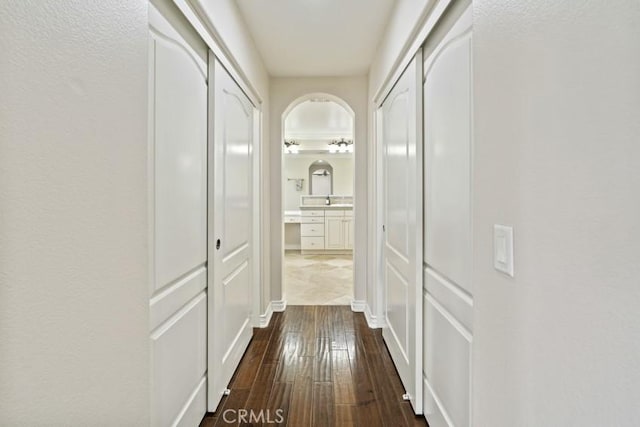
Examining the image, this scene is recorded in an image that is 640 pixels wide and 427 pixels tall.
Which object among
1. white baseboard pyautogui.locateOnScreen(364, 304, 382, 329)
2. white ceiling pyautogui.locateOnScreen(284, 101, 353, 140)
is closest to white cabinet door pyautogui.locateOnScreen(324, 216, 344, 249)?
white ceiling pyautogui.locateOnScreen(284, 101, 353, 140)

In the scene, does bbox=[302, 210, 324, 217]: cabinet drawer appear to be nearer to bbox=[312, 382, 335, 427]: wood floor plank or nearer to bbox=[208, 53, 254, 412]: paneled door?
bbox=[208, 53, 254, 412]: paneled door

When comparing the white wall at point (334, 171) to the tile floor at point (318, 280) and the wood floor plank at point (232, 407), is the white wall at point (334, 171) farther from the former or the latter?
the wood floor plank at point (232, 407)

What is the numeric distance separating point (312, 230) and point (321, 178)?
1.64 m

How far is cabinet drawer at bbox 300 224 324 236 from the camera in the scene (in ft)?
24.2

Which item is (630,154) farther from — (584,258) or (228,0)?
(228,0)

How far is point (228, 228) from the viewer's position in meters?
2.24

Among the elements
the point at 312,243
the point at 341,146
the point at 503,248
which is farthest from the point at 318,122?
the point at 503,248

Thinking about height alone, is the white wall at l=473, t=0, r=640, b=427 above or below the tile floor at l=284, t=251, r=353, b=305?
above

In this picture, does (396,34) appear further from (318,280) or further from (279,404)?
(318,280)

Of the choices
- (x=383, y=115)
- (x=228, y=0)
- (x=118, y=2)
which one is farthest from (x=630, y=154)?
(x=383, y=115)

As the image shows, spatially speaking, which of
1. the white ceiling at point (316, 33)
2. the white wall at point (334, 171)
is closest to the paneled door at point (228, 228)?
the white ceiling at point (316, 33)

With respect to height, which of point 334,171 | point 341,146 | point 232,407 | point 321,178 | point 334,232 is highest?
point 341,146

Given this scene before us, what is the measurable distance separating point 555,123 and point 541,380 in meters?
0.59

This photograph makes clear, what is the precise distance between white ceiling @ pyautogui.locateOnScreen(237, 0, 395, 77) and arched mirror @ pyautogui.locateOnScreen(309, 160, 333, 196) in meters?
4.87
